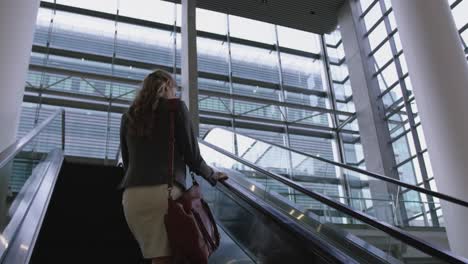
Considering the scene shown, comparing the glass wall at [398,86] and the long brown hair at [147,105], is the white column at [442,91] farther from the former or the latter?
the long brown hair at [147,105]

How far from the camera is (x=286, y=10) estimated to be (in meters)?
15.1

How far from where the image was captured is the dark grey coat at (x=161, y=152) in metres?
2.42

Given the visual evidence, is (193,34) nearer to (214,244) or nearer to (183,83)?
(183,83)

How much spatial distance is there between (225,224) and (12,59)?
8.48 ft

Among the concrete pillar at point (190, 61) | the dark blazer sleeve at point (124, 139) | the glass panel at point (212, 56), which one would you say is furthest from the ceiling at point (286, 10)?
the dark blazer sleeve at point (124, 139)

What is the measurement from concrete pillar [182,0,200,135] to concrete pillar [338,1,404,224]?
6.49 m

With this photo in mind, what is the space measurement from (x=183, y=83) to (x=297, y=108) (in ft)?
20.3

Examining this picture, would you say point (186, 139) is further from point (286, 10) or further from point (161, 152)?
point (286, 10)

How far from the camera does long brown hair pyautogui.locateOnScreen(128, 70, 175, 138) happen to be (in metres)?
2.51

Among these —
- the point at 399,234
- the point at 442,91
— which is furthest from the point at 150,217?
the point at 442,91

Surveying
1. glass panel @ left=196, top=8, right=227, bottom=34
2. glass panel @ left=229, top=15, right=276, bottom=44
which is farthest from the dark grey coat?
glass panel @ left=229, top=15, right=276, bottom=44

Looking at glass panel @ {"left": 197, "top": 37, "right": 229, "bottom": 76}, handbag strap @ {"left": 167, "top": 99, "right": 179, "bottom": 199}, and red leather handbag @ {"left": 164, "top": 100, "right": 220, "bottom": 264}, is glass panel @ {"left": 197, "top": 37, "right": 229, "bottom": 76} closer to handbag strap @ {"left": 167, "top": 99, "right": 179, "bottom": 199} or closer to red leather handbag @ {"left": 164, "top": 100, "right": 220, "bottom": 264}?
handbag strap @ {"left": 167, "top": 99, "right": 179, "bottom": 199}

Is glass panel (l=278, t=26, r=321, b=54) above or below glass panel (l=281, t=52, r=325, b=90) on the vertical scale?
above

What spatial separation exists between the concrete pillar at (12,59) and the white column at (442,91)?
5725mm
